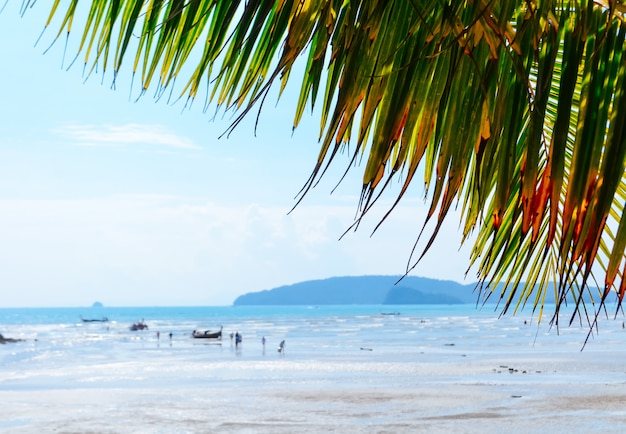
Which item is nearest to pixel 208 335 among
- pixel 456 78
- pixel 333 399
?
pixel 333 399

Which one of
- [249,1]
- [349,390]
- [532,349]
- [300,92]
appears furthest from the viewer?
[532,349]

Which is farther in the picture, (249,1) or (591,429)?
(591,429)

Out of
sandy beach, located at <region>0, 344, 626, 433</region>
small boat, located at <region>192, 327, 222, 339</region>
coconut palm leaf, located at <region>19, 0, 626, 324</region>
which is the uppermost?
coconut palm leaf, located at <region>19, 0, 626, 324</region>

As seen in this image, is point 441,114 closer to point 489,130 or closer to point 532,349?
point 489,130

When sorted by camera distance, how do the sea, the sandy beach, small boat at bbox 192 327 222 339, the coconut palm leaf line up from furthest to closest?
small boat at bbox 192 327 222 339, the sea, the sandy beach, the coconut palm leaf

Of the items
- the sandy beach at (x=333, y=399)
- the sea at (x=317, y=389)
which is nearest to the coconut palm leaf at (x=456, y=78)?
the sea at (x=317, y=389)

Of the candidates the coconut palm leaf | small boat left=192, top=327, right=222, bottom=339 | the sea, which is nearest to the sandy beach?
the sea

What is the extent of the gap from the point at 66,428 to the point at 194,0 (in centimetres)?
2133

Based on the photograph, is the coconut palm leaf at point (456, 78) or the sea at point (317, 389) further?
the sea at point (317, 389)

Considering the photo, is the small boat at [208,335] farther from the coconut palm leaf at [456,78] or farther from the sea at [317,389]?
the coconut palm leaf at [456,78]

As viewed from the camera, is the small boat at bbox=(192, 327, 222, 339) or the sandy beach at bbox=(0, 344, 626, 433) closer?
the sandy beach at bbox=(0, 344, 626, 433)

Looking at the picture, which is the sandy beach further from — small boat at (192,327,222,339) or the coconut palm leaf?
small boat at (192,327,222,339)

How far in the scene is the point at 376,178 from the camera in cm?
102

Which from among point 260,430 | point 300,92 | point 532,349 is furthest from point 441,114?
point 532,349
